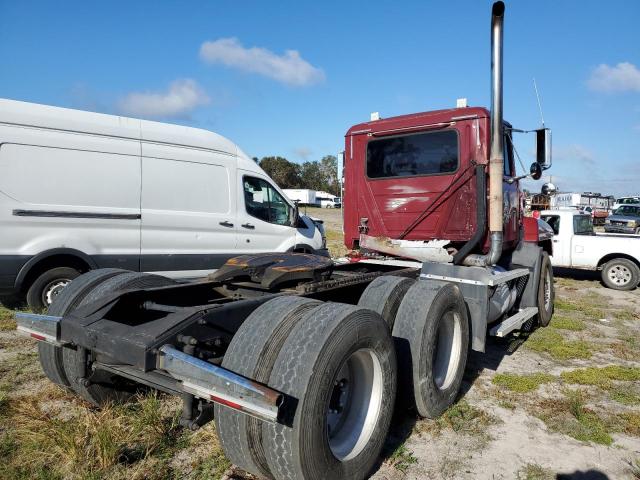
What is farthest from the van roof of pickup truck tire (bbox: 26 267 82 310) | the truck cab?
the truck cab

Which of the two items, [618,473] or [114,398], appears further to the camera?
[114,398]

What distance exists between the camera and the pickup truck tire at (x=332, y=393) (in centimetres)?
204

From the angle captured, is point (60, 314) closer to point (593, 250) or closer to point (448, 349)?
point (448, 349)

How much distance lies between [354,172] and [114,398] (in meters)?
3.74

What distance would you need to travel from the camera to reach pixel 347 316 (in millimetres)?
2352

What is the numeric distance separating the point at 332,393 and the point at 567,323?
5429 mm

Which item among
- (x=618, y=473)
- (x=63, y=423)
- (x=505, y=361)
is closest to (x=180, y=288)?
(x=63, y=423)

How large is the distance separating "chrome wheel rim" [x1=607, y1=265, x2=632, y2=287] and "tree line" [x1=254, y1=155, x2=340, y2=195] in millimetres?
65885

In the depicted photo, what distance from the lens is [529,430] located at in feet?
10.6

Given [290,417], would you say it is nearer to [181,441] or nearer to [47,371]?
[181,441]

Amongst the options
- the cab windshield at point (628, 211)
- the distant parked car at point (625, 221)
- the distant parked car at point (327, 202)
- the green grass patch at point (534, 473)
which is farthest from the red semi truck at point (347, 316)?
the distant parked car at point (327, 202)

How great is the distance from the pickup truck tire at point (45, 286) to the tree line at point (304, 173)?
68.8 metres

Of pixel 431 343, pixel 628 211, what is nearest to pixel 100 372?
pixel 431 343

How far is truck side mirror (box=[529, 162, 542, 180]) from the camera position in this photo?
5.12 metres
